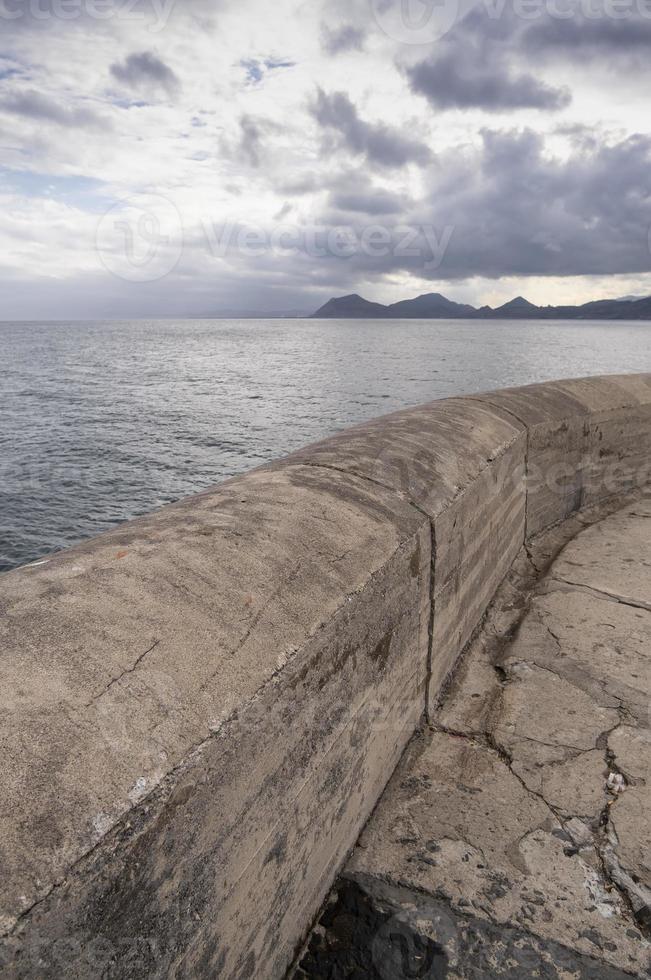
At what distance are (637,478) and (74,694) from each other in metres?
4.82

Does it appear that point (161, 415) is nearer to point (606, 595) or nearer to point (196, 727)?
point (606, 595)

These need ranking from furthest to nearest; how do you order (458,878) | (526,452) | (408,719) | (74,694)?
(526,452), (408,719), (458,878), (74,694)

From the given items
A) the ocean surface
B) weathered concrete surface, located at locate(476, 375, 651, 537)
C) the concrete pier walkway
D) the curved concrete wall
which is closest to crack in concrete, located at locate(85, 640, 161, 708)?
the curved concrete wall

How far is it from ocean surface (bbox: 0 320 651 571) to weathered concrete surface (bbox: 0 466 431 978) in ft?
40.8

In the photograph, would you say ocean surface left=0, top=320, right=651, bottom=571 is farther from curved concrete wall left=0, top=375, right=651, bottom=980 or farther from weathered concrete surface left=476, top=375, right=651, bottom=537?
curved concrete wall left=0, top=375, right=651, bottom=980

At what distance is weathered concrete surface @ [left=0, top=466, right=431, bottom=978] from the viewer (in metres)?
0.87

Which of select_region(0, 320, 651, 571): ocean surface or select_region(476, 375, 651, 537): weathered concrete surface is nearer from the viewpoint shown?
select_region(476, 375, 651, 537): weathered concrete surface

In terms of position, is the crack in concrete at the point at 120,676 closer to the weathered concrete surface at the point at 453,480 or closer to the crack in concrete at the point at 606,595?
the weathered concrete surface at the point at 453,480

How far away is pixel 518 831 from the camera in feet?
5.96

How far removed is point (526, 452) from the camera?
3.53m

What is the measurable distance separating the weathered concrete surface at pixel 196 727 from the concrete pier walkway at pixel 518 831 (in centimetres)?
15

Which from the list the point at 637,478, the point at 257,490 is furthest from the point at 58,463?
the point at 257,490

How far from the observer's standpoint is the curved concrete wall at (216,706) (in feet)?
2.90

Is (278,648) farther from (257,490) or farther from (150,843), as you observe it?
(257,490)
